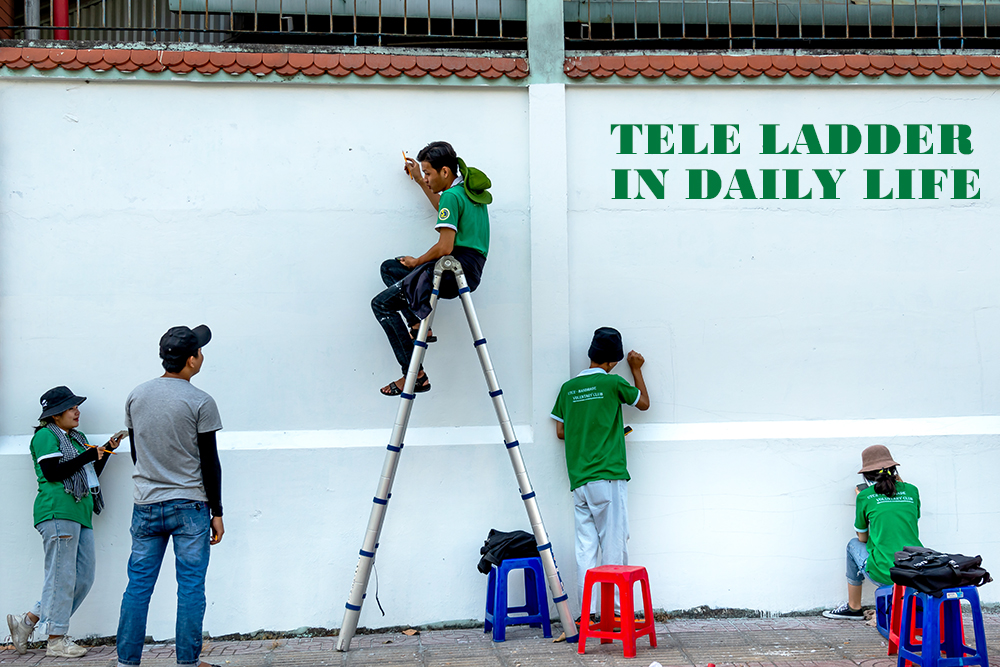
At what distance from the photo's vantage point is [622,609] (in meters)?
5.11

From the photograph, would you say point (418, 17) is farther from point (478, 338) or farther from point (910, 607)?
point (910, 607)

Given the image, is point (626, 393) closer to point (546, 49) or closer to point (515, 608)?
point (515, 608)

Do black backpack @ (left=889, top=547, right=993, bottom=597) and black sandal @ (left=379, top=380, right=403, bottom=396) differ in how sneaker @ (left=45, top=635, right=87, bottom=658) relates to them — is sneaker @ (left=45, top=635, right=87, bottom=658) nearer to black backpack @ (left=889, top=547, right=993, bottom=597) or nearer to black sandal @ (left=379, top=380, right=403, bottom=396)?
black sandal @ (left=379, top=380, right=403, bottom=396)

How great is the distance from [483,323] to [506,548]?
1.48 meters

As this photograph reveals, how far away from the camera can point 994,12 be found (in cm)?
679

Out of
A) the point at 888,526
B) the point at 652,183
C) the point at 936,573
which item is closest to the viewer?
the point at 936,573

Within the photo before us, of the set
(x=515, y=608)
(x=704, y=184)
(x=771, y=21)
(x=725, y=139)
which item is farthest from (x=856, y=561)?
(x=771, y=21)

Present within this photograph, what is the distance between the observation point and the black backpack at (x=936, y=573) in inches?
175

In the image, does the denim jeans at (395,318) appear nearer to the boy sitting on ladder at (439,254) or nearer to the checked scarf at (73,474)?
the boy sitting on ladder at (439,254)

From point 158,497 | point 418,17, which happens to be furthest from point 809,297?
point 158,497

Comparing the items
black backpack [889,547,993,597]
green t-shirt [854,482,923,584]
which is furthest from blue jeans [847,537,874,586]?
black backpack [889,547,993,597]

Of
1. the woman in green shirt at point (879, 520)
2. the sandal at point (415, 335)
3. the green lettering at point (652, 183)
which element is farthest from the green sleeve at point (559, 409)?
the woman in green shirt at point (879, 520)

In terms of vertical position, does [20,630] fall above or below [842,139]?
below

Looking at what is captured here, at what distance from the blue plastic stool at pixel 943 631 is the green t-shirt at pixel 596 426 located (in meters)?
1.81
